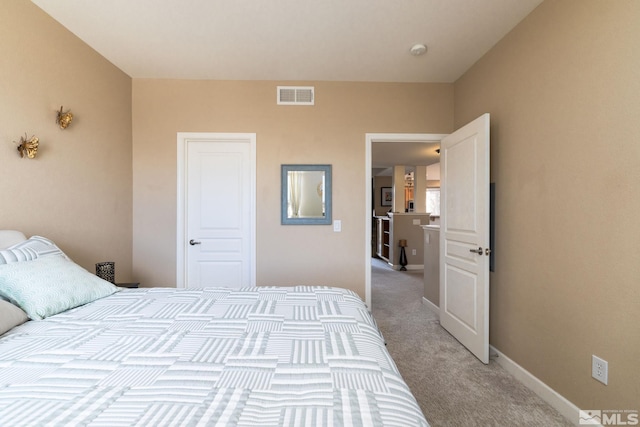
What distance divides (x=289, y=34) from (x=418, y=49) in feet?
3.66

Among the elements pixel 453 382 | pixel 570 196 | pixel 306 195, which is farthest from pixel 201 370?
pixel 306 195

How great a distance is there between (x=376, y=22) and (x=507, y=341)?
8.84 feet

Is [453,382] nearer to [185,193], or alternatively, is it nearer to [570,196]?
[570,196]

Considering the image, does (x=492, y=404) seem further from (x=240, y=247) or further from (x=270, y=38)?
(x=270, y=38)

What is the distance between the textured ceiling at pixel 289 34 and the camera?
1.97 m

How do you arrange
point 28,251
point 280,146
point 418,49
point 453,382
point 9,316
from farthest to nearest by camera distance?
point 280,146, point 418,49, point 453,382, point 28,251, point 9,316

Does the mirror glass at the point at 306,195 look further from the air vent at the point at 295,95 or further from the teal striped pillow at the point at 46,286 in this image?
the teal striped pillow at the point at 46,286

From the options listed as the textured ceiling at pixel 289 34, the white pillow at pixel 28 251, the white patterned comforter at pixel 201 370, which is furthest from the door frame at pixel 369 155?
the white pillow at pixel 28 251

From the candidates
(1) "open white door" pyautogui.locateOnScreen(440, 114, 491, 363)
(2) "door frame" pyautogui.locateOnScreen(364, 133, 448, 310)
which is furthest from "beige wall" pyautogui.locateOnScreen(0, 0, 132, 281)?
(1) "open white door" pyautogui.locateOnScreen(440, 114, 491, 363)

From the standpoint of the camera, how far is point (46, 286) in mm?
1363

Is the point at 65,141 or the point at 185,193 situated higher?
the point at 65,141

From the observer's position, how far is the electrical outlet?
4.92 ft

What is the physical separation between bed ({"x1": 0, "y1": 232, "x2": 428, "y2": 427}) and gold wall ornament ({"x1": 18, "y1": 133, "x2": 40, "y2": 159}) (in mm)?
669

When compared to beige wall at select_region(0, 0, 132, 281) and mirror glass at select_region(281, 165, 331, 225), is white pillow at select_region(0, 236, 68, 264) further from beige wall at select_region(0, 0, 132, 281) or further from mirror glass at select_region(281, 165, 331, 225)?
mirror glass at select_region(281, 165, 331, 225)
